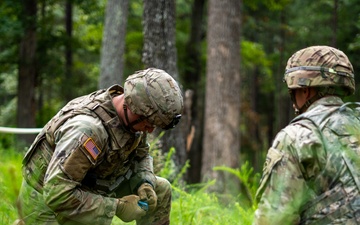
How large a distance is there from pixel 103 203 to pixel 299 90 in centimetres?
158

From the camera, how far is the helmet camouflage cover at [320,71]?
125 inches

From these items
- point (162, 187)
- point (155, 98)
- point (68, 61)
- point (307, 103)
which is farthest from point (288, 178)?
point (68, 61)

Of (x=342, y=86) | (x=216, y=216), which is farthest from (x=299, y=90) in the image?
(x=216, y=216)

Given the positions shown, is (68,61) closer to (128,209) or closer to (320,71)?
(128,209)

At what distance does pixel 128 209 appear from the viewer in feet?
13.5

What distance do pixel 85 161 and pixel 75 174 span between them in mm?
108

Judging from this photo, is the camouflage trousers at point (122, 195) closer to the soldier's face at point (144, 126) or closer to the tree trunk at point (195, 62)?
the soldier's face at point (144, 126)

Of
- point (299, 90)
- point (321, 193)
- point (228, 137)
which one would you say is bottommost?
point (228, 137)

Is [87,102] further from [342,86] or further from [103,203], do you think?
[342,86]

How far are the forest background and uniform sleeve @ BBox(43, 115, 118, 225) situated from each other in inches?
72.7

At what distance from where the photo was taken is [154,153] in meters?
6.90

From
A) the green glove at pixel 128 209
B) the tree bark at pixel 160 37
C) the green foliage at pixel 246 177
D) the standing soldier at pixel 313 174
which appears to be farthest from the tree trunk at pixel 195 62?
the standing soldier at pixel 313 174

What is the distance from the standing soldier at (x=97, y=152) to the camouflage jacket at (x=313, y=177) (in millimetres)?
1261

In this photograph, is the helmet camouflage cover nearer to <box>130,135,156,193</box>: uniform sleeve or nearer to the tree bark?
<box>130,135,156,193</box>: uniform sleeve
